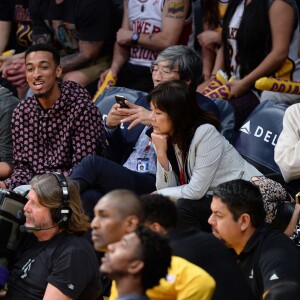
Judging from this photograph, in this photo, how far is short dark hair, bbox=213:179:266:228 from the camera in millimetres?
5207

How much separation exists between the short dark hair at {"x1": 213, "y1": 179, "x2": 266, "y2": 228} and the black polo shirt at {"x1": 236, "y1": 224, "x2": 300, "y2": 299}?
0.07 metres

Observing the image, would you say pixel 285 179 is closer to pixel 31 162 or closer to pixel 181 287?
pixel 31 162

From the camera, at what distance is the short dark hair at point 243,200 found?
5207 mm

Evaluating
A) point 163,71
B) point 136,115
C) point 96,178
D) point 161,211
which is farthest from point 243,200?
point 163,71

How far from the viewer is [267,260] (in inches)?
195

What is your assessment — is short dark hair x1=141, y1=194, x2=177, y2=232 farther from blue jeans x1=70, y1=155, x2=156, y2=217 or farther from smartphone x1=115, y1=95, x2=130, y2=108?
smartphone x1=115, y1=95, x2=130, y2=108

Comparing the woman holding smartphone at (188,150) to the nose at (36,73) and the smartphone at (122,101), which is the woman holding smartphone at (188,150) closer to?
the smartphone at (122,101)

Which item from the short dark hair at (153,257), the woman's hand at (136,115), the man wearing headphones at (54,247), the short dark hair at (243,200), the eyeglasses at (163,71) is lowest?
the man wearing headphones at (54,247)

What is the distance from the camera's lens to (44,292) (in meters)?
5.51

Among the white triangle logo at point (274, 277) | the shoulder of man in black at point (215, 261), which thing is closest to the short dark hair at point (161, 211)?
the shoulder of man in black at point (215, 261)

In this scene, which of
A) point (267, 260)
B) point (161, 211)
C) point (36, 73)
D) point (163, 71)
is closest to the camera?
point (161, 211)

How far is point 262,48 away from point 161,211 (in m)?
3.16

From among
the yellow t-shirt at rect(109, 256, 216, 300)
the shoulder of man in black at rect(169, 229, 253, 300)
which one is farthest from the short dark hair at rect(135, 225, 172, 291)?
the shoulder of man in black at rect(169, 229, 253, 300)

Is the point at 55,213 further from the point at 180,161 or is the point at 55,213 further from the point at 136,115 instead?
the point at 136,115
